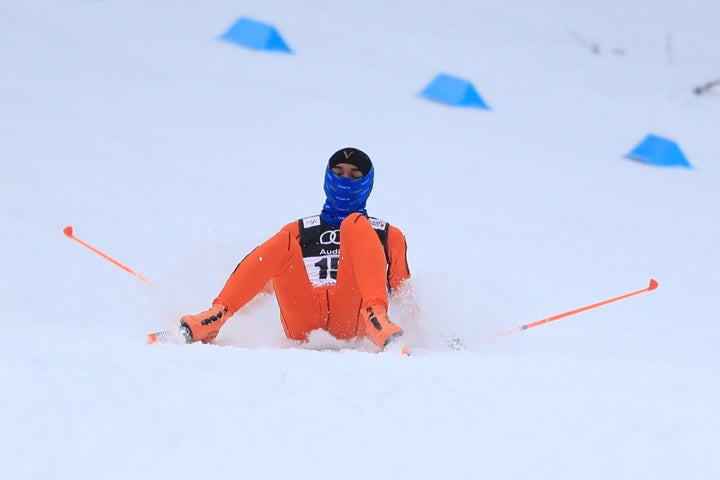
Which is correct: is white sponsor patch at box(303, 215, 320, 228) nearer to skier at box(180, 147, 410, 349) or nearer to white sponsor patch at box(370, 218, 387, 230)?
skier at box(180, 147, 410, 349)

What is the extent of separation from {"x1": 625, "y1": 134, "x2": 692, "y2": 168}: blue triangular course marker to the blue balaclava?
5489mm

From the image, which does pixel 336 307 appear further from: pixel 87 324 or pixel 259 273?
pixel 87 324

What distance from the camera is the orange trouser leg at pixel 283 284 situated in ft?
9.19

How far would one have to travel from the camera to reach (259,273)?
281 centimetres

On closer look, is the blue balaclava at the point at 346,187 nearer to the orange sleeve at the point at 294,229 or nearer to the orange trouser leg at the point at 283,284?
the orange sleeve at the point at 294,229

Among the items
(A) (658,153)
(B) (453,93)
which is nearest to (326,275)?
(A) (658,153)

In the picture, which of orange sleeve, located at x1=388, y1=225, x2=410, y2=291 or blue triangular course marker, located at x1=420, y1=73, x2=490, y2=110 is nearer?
orange sleeve, located at x1=388, y1=225, x2=410, y2=291

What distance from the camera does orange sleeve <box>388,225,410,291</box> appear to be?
10.0ft

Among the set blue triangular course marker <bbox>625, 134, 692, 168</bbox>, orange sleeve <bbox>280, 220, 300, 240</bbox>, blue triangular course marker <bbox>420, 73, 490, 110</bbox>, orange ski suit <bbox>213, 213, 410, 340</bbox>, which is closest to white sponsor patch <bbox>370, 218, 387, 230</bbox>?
Result: orange ski suit <bbox>213, 213, 410, 340</bbox>

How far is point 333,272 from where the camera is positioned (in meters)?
3.10

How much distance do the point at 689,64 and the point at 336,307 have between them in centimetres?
929

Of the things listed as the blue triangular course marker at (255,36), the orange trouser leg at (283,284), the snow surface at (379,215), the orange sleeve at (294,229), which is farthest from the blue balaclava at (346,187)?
the blue triangular course marker at (255,36)

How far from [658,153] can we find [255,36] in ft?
13.8

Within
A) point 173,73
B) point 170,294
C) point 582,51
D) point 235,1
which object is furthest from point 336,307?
point 582,51
